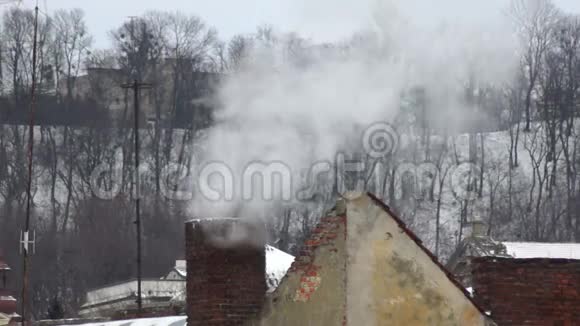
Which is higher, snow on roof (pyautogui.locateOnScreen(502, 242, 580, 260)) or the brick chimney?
the brick chimney

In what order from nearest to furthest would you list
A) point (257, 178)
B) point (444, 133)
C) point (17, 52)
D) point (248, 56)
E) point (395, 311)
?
point (395, 311)
point (257, 178)
point (248, 56)
point (444, 133)
point (17, 52)

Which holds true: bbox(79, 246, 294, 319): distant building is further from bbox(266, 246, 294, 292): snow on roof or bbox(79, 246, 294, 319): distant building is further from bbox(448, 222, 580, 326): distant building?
bbox(448, 222, 580, 326): distant building

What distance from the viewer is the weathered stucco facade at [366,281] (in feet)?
79.4

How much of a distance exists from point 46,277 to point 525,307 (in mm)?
75087

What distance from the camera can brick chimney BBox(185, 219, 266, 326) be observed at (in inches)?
962

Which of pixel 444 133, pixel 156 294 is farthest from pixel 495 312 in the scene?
pixel 444 133

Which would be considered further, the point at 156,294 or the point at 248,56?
the point at 156,294

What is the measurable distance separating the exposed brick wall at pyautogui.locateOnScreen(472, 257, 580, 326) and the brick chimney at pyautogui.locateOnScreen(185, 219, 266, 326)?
2877 millimetres

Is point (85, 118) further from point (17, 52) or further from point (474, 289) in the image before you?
point (474, 289)

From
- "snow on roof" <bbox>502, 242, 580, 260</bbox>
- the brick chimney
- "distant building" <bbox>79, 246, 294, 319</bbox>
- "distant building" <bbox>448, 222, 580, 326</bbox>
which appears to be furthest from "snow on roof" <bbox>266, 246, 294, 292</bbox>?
"distant building" <bbox>79, 246, 294, 319</bbox>

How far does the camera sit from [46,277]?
99000mm

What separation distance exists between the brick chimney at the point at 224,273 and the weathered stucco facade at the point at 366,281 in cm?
27

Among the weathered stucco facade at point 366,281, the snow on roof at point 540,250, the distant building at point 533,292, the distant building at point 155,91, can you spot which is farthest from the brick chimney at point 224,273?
the distant building at point 155,91

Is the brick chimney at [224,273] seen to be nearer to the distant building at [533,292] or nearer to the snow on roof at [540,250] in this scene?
the distant building at [533,292]
